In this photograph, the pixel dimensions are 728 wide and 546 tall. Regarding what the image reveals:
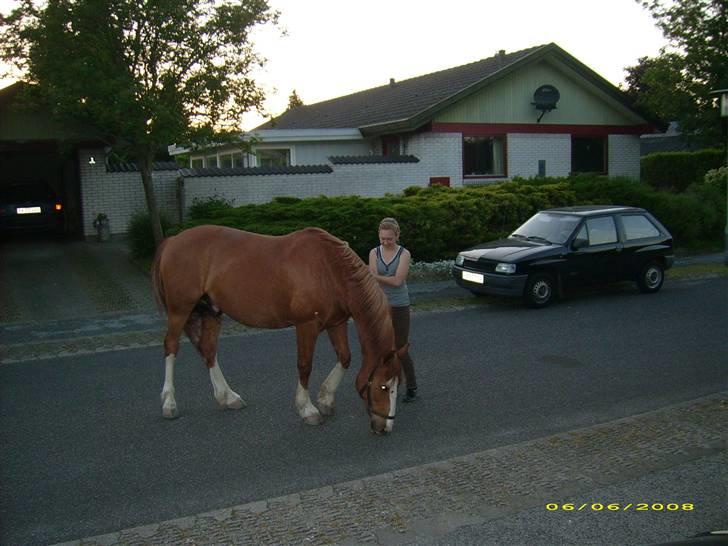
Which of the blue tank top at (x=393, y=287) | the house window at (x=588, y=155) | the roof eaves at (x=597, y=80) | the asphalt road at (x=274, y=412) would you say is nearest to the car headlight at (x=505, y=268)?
the asphalt road at (x=274, y=412)

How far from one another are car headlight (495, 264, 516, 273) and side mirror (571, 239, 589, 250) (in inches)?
56.7

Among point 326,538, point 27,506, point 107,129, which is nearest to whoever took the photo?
point 326,538

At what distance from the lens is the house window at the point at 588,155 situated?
2727 centimetres

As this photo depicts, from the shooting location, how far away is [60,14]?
14.1 metres

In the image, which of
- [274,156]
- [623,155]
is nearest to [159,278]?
[274,156]

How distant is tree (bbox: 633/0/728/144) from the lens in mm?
23953

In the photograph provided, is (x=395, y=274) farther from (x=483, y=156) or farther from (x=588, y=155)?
(x=588, y=155)

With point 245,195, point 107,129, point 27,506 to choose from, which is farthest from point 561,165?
point 27,506

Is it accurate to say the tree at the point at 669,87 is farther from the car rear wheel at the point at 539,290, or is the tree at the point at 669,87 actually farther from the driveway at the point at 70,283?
the driveway at the point at 70,283

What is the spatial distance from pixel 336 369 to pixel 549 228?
26.1 feet

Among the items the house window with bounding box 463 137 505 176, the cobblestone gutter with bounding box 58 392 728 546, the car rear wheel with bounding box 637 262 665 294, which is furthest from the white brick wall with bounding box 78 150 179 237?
the cobblestone gutter with bounding box 58 392 728 546

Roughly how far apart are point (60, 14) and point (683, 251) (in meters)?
16.0

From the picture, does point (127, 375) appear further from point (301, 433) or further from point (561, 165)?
point (561, 165)
